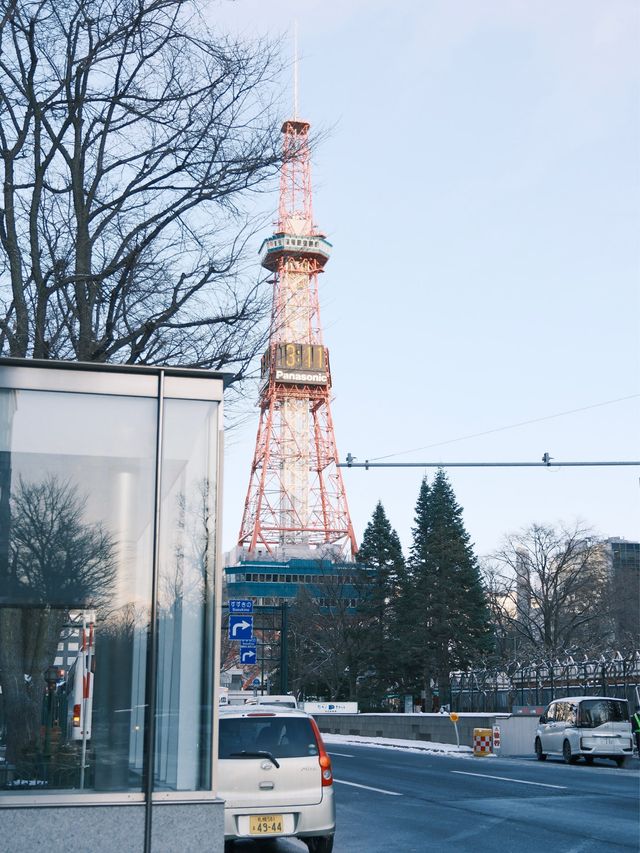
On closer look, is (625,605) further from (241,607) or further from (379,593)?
(241,607)

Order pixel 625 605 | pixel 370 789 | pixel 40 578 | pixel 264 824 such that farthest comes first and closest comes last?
pixel 625 605
pixel 370 789
pixel 264 824
pixel 40 578

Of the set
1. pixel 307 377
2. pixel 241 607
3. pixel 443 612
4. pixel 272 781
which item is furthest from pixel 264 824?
pixel 307 377

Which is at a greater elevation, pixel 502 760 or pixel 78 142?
pixel 78 142

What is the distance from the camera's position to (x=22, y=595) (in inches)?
304

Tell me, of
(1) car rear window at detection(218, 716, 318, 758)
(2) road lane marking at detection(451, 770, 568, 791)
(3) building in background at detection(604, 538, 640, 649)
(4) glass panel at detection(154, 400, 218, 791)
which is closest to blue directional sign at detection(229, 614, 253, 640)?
(2) road lane marking at detection(451, 770, 568, 791)

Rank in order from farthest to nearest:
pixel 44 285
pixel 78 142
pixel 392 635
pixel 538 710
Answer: pixel 392 635 → pixel 538 710 → pixel 78 142 → pixel 44 285

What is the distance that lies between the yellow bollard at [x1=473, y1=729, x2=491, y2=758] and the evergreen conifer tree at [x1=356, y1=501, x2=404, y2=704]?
3792cm

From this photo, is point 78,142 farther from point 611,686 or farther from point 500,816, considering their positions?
point 611,686

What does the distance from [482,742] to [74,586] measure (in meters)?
25.9

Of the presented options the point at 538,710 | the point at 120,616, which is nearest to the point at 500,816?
the point at 120,616

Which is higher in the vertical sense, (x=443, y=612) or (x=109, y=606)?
(x=443, y=612)

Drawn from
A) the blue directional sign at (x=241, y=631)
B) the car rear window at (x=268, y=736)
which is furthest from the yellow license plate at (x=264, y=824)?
the blue directional sign at (x=241, y=631)

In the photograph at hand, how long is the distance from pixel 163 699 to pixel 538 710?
29.2 metres

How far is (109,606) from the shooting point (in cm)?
779
